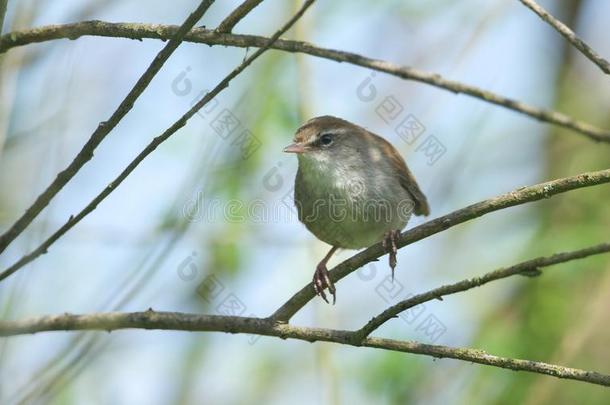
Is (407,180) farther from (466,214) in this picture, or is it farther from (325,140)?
(466,214)

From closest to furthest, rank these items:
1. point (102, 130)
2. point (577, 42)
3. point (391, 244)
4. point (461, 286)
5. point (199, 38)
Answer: point (102, 130) → point (461, 286) → point (199, 38) → point (577, 42) → point (391, 244)

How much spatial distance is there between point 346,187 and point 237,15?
8.97ft

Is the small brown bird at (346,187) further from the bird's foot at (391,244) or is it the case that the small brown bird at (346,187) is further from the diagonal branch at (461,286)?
the diagonal branch at (461,286)

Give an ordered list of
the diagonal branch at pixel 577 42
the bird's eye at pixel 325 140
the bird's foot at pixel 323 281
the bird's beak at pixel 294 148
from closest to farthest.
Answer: the diagonal branch at pixel 577 42, the bird's foot at pixel 323 281, the bird's beak at pixel 294 148, the bird's eye at pixel 325 140

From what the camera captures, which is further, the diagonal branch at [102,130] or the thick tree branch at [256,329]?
the thick tree branch at [256,329]

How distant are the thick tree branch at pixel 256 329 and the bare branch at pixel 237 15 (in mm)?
1358

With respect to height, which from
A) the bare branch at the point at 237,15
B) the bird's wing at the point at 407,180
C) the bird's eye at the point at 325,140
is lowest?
Answer: the bird's wing at the point at 407,180

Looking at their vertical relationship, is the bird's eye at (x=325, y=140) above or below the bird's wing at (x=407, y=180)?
above

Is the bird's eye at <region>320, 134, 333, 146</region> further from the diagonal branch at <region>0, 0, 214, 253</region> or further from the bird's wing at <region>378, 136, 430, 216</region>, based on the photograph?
the diagonal branch at <region>0, 0, 214, 253</region>

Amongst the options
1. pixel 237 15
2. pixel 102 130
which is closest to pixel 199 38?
pixel 237 15

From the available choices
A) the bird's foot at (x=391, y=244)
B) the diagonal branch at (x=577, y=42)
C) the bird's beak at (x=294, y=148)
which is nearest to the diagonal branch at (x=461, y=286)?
the bird's foot at (x=391, y=244)

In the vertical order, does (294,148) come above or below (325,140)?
above

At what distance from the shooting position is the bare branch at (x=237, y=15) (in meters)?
3.32

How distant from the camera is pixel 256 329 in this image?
3.89 meters
